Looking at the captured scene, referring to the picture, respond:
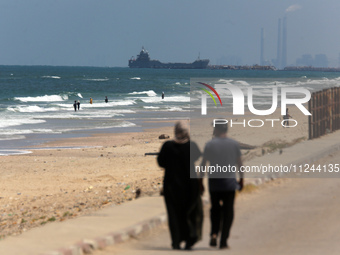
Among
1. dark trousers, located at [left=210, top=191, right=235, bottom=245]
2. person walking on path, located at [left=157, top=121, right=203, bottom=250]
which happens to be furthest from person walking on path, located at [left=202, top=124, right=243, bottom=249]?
person walking on path, located at [left=157, top=121, right=203, bottom=250]

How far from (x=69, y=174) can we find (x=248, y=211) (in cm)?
852

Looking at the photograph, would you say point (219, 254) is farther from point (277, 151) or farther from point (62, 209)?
point (277, 151)

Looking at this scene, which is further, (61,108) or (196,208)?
(61,108)

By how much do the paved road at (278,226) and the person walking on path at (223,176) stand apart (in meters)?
0.38

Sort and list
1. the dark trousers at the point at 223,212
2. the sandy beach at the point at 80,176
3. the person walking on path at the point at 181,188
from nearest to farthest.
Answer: the person walking on path at the point at 181,188 < the dark trousers at the point at 223,212 < the sandy beach at the point at 80,176

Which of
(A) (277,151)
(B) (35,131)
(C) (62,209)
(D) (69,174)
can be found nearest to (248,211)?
(C) (62,209)

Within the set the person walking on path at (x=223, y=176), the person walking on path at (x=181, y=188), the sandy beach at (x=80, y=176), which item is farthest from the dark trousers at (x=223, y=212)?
the sandy beach at (x=80, y=176)

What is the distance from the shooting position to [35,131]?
32.7 m

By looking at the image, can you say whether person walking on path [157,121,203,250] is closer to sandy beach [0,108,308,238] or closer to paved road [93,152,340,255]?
paved road [93,152,340,255]

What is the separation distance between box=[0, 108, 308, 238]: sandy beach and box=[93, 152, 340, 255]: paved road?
7.16 feet

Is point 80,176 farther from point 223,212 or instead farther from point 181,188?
point 181,188

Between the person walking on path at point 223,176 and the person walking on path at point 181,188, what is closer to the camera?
the person walking on path at point 181,188

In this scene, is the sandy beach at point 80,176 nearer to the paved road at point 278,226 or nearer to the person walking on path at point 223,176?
the paved road at point 278,226

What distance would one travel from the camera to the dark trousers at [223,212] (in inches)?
301
